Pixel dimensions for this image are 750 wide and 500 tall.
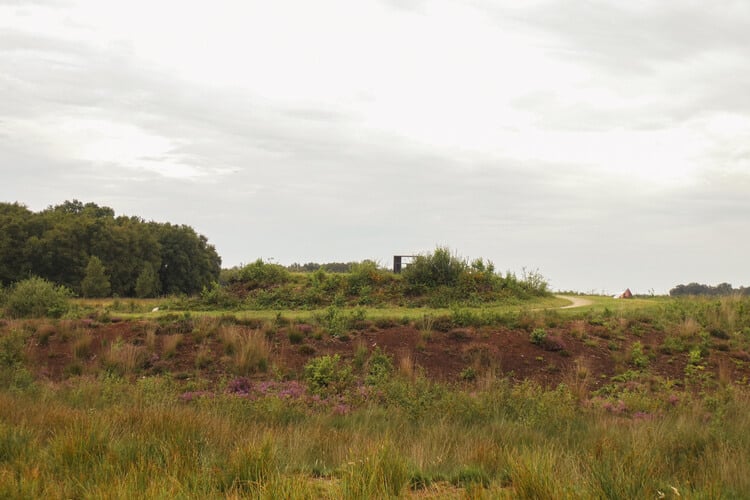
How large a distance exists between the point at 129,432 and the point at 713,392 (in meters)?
11.5

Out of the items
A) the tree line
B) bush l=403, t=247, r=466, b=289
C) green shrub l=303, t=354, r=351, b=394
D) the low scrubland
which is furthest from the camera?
the tree line

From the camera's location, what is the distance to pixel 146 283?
60625 millimetres

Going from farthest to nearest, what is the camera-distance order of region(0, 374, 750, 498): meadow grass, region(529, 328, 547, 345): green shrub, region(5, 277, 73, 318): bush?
region(5, 277, 73, 318): bush, region(529, 328, 547, 345): green shrub, region(0, 374, 750, 498): meadow grass

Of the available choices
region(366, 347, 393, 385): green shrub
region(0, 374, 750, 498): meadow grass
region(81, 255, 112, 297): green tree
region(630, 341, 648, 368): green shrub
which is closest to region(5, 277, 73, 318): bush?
region(0, 374, 750, 498): meadow grass

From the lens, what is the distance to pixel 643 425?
883 cm

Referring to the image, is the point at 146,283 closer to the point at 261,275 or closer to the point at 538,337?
the point at 261,275

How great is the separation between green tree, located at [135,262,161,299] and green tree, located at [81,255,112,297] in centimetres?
628

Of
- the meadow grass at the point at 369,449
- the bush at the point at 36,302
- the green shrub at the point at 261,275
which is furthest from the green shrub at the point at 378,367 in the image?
the bush at the point at 36,302

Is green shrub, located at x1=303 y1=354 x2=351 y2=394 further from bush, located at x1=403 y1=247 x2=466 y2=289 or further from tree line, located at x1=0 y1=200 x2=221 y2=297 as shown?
tree line, located at x1=0 y1=200 x2=221 y2=297

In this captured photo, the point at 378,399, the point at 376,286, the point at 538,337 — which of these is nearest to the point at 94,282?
the point at 376,286

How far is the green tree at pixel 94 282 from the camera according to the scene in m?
52.0

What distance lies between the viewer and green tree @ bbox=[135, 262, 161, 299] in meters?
60.1

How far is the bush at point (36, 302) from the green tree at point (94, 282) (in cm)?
3155

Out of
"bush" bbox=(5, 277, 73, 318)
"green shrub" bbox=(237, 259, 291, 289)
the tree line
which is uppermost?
the tree line
